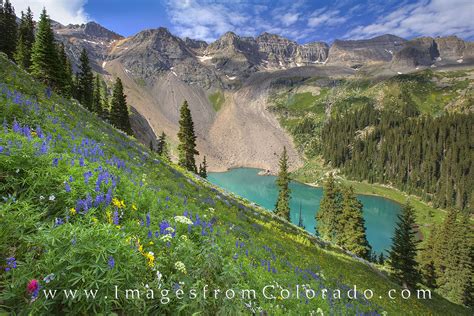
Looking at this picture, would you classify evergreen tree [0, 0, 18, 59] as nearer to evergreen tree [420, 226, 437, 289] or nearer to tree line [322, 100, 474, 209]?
evergreen tree [420, 226, 437, 289]

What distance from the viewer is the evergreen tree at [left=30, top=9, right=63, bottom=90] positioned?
4175 cm

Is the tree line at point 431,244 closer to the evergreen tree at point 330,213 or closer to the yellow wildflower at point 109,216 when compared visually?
the evergreen tree at point 330,213

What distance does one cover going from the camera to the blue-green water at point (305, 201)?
309 feet

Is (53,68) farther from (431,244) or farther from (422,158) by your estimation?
(422,158)

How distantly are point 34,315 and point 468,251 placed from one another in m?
63.9

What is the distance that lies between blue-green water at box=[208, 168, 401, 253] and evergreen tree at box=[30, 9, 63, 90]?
80.1 meters

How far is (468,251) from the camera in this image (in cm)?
4703

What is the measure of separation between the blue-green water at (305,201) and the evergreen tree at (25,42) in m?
85.1

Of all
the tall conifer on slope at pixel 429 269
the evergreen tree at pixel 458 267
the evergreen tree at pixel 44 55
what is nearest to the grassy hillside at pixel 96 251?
the evergreen tree at pixel 44 55

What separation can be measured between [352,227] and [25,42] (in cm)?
8241

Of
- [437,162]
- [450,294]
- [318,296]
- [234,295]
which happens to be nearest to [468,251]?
[450,294]

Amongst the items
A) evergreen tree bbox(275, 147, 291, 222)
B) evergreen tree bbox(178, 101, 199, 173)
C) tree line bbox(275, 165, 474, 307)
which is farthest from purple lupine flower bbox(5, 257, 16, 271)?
evergreen tree bbox(275, 147, 291, 222)

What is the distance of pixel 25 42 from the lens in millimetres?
60906

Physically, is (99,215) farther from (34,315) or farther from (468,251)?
(468,251)
